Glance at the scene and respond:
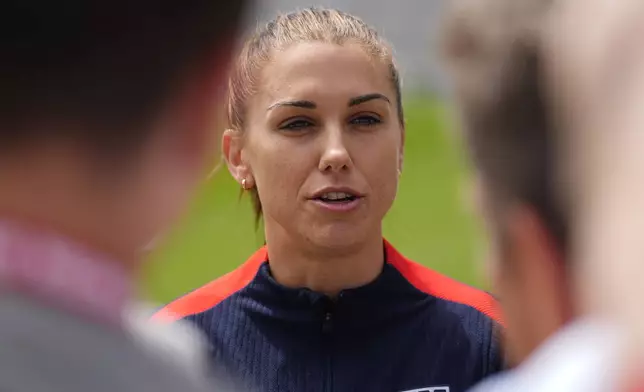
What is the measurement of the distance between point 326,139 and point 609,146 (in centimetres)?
155

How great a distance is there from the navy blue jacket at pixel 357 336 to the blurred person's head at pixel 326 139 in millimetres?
126

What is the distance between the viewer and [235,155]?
92.6 inches

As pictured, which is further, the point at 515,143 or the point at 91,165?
the point at 91,165

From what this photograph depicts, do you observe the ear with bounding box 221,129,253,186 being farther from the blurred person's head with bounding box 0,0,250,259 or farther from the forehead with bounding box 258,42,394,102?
the blurred person's head with bounding box 0,0,250,259

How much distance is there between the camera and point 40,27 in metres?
0.81

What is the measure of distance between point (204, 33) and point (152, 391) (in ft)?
0.97

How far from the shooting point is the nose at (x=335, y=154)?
6.98ft

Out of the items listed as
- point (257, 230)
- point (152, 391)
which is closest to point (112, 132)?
point (152, 391)

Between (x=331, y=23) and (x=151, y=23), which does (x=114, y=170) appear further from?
(x=331, y=23)

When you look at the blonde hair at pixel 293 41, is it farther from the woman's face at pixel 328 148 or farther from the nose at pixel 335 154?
the nose at pixel 335 154

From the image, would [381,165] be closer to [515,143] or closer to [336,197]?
[336,197]

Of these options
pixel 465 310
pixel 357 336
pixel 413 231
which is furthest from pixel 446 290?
pixel 413 231

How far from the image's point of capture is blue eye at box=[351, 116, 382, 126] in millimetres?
2178

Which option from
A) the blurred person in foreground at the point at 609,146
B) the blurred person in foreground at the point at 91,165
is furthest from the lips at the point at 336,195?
the blurred person in foreground at the point at 609,146
